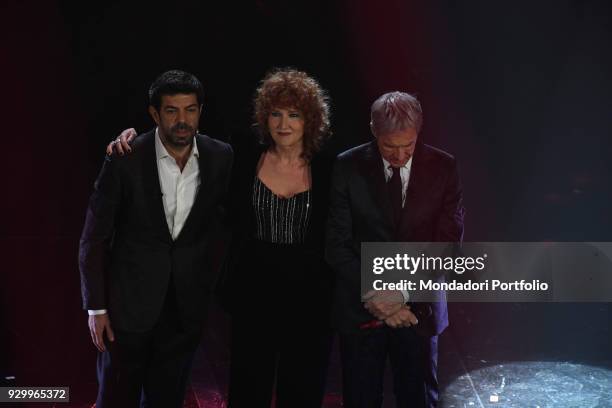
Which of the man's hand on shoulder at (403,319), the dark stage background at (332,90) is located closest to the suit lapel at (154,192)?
the man's hand on shoulder at (403,319)

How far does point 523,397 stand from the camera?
11.4 ft

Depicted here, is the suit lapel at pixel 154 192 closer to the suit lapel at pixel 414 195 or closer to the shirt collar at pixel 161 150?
the shirt collar at pixel 161 150

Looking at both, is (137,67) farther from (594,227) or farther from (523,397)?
(594,227)

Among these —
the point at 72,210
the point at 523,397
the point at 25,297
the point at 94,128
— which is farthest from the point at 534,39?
the point at 25,297

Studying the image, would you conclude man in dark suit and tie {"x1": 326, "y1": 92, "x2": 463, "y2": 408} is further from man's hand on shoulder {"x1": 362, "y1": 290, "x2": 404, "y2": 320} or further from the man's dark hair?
the man's dark hair

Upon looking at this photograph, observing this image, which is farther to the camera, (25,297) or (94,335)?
(25,297)

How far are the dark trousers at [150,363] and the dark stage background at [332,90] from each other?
58.0 inches

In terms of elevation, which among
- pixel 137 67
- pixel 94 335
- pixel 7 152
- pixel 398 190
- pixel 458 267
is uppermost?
pixel 137 67

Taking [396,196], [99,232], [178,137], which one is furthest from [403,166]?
[99,232]

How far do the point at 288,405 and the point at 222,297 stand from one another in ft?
1.57

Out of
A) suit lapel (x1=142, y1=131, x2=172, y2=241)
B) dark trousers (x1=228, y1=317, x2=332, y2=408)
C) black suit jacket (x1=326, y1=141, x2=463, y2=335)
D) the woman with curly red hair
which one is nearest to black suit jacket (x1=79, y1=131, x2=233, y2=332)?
suit lapel (x1=142, y1=131, x2=172, y2=241)

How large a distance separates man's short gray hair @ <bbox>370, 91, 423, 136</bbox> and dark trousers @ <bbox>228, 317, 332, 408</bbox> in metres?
0.78

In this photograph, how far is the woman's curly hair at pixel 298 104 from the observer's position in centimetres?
272

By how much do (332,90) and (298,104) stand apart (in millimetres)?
2127
